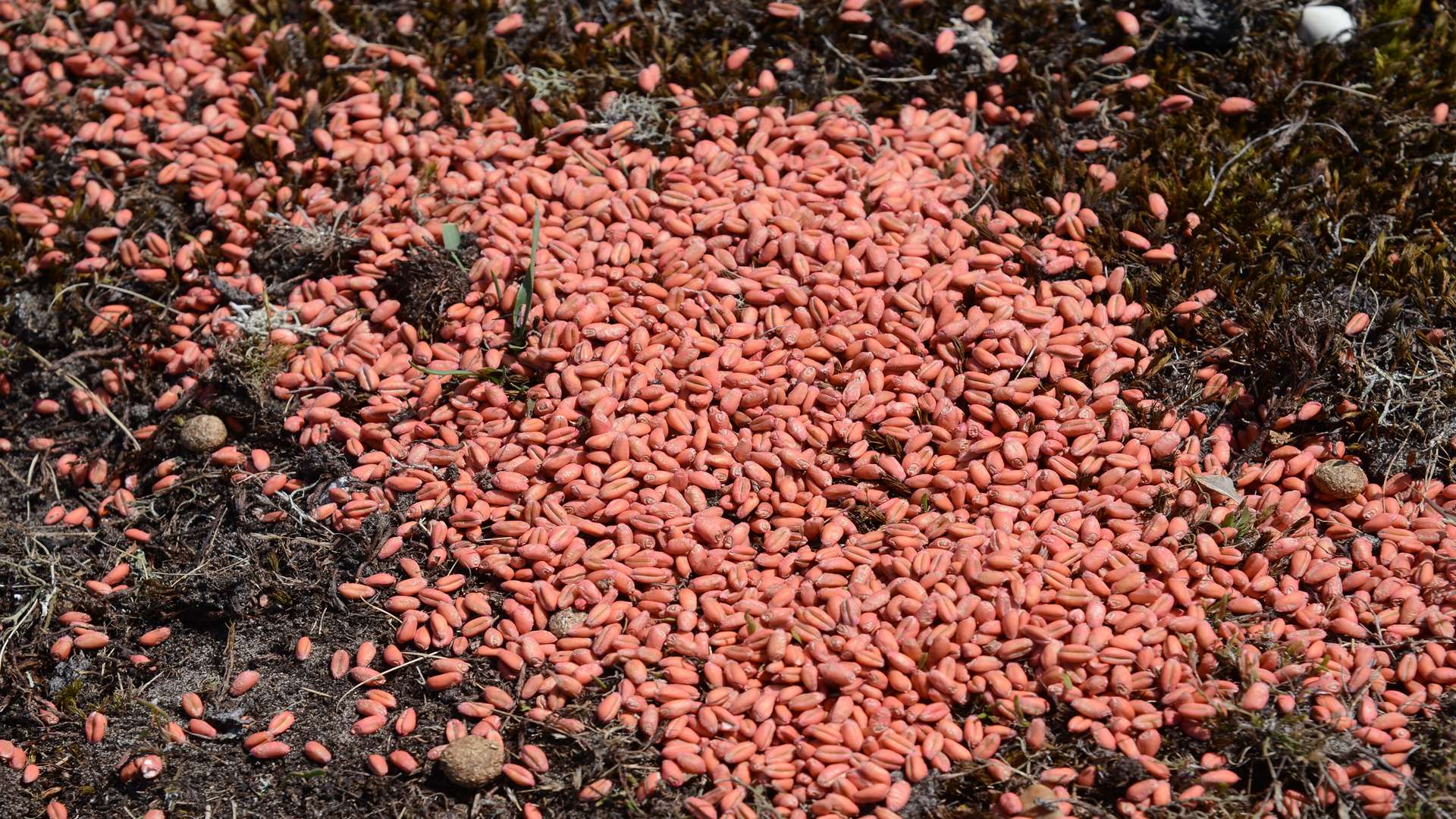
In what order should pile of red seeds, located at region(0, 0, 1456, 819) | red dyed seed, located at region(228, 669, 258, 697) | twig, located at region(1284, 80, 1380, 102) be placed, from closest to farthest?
pile of red seeds, located at region(0, 0, 1456, 819), red dyed seed, located at region(228, 669, 258, 697), twig, located at region(1284, 80, 1380, 102)

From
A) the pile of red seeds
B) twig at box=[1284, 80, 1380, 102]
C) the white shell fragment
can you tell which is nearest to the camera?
the pile of red seeds

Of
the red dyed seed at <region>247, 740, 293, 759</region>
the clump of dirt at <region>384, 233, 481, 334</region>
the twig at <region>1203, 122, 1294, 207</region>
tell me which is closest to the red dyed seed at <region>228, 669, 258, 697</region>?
the red dyed seed at <region>247, 740, 293, 759</region>

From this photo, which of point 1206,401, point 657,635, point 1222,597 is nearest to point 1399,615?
point 1222,597

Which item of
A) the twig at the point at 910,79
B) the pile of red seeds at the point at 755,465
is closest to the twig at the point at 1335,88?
the pile of red seeds at the point at 755,465

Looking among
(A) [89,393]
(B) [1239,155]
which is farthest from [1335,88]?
(A) [89,393]

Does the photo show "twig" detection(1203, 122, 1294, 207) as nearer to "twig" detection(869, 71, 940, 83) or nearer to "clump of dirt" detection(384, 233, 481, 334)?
"twig" detection(869, 71, 940, 83)

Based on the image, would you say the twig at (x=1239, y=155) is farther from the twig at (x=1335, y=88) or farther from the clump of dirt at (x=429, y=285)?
the clump of dirt at (x=429, y=285)
